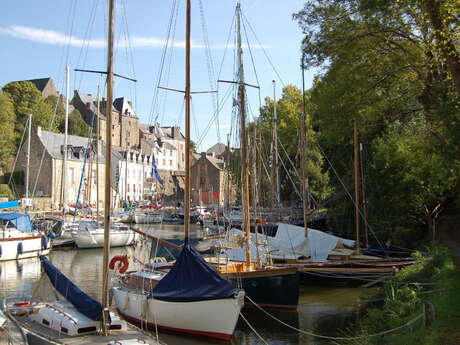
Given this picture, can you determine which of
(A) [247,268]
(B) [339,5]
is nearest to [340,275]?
(A) [247,268]

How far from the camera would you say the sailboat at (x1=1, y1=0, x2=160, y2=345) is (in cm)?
1014

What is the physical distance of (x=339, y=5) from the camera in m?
15.5

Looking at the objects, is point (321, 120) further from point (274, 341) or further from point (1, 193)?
point (1, 193)

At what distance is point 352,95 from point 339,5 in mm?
3166

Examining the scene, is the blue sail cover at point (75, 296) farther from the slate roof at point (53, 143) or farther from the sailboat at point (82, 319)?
the slate roof at point (53, 143)

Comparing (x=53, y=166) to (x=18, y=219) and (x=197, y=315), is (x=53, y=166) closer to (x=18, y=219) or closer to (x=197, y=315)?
(x=18, y=219)

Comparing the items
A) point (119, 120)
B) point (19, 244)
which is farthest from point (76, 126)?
point (19, 244)

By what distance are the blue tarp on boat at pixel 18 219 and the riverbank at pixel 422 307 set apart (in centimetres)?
2328

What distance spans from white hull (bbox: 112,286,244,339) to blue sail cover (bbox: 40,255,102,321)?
2320 mm

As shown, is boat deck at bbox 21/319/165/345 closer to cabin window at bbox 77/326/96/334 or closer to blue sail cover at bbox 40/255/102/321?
cabin window at bbox 77/326/96/334

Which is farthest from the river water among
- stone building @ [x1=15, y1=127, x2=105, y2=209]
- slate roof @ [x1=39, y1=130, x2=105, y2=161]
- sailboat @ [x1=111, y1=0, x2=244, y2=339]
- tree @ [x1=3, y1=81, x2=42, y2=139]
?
tree @ [x1=3, y1=81, x2=42, y2=139]

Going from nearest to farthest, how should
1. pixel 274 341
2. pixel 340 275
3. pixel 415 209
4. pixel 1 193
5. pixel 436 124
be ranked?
1. pixel 274 341
2. pixel 436 124
3. pixel 340 275
4. pixel 415 209
5. pixel 1 193

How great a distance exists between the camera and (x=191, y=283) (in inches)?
509

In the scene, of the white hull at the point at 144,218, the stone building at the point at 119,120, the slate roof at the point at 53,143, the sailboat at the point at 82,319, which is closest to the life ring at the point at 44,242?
the sailboat at the point at 82,319
